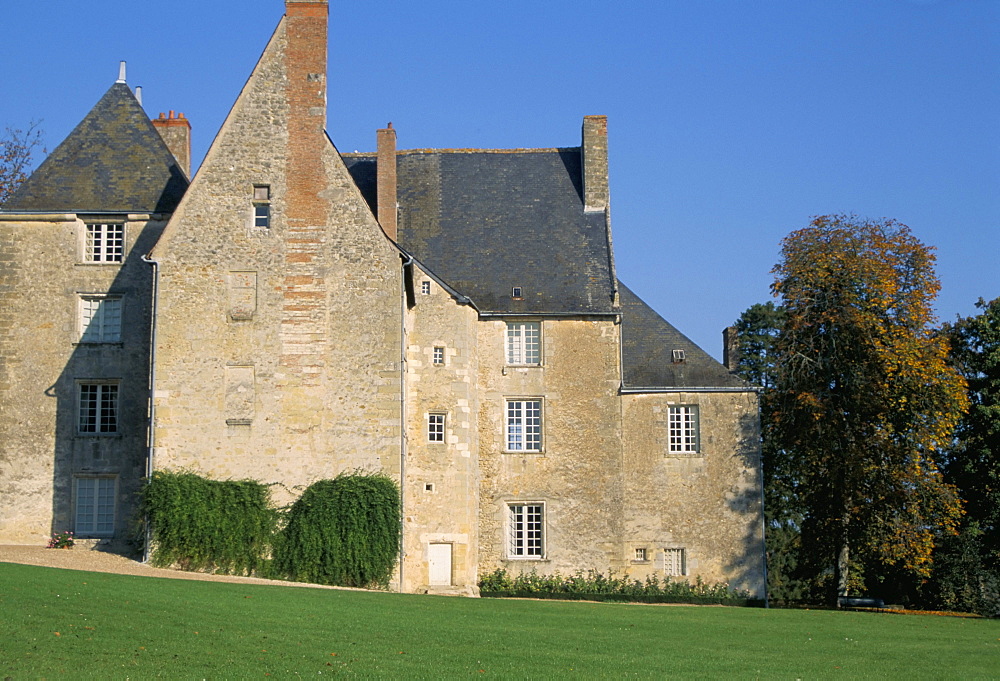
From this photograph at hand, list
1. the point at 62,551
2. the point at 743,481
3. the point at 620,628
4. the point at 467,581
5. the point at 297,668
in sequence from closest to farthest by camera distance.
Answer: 1. the point at 297,668
2. the point at 620,628
3. the point at 62,551
4. the point at 467,581
5. the point at 743,481

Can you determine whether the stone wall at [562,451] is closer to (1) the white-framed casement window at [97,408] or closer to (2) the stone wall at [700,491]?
(2) the stone wall at [700,491]

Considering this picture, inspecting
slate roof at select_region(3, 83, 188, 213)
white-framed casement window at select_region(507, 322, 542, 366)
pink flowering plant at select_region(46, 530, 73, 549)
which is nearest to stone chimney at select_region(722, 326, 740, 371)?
white-framed casement window at select_region(507, 322, 542, 366)

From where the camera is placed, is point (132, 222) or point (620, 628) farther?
point (132, 222)

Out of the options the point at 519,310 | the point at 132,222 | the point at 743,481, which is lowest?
the point at 743,481

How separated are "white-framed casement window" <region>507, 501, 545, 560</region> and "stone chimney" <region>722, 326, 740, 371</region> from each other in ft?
24.6

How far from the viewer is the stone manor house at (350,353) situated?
92.1 feet

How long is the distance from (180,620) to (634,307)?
21.1m

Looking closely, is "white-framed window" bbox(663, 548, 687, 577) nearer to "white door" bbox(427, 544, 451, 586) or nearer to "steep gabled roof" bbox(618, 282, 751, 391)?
"steep gabled roof" bbox(618, 282, 751, 391)

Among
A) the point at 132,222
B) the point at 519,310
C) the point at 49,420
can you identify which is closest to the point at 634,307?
the point at 519,310

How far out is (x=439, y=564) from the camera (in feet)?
97.5

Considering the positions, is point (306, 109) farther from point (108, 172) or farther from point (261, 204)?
point (108, 172)

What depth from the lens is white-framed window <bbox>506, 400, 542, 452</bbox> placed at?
3247cm

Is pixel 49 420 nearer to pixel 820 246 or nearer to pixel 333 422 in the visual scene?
pixel 333 422

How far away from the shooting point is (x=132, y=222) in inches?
1218
